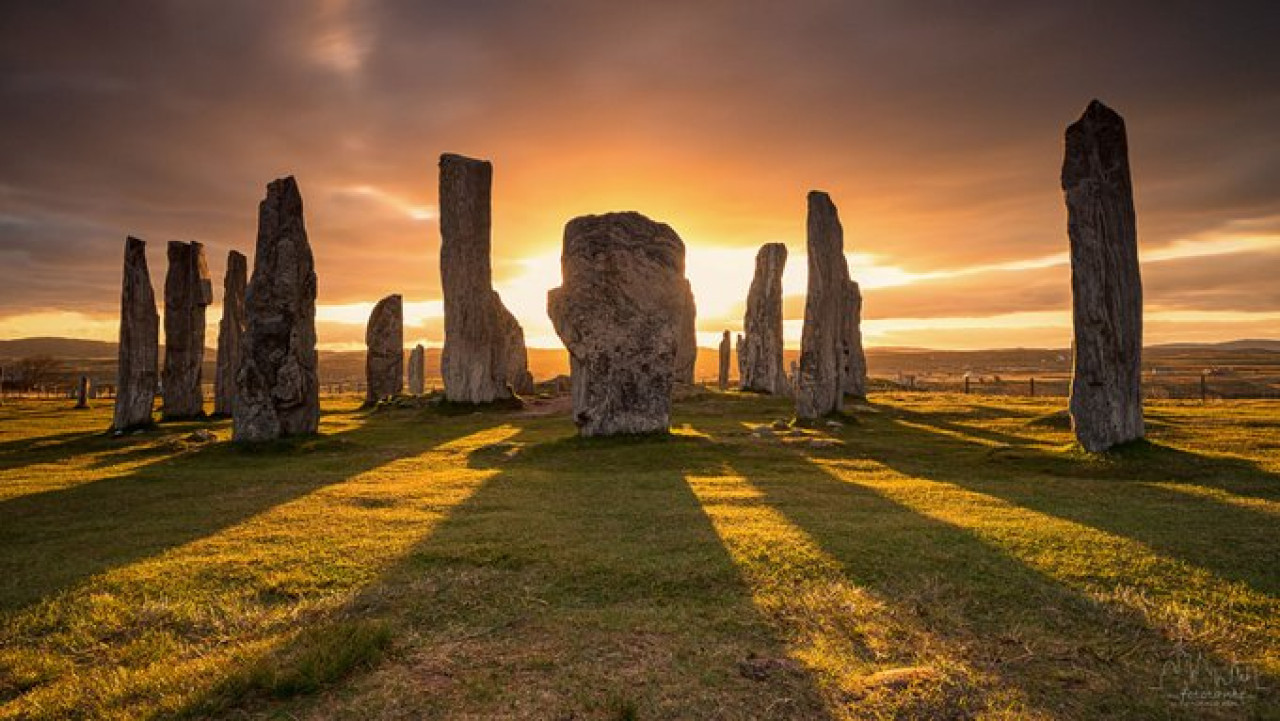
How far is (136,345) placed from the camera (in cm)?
2153

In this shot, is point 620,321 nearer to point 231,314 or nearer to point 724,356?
point 231,314

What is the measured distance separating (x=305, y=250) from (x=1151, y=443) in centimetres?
2143

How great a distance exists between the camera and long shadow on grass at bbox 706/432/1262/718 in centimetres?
465

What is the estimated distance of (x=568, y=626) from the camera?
5.77 m

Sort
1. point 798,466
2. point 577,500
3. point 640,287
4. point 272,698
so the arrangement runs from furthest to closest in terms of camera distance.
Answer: point 640,287 → point 798,466 → point 577,500 → point 272,698

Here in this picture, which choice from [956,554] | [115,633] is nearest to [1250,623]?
[956,554]

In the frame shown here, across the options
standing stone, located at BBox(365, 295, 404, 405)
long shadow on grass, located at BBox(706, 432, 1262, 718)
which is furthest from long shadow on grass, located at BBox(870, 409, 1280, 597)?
standing stone, located at BBox(365, 295, 404, 405)

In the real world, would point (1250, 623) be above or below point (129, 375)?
below

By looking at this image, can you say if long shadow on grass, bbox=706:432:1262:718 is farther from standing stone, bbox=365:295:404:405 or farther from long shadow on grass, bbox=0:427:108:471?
standing stone, bbox=365:295:404:405

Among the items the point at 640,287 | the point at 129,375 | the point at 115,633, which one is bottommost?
the point at 115,633

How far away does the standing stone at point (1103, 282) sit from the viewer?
14562mm

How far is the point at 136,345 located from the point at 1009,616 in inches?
989

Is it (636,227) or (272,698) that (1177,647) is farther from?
(636,227)
